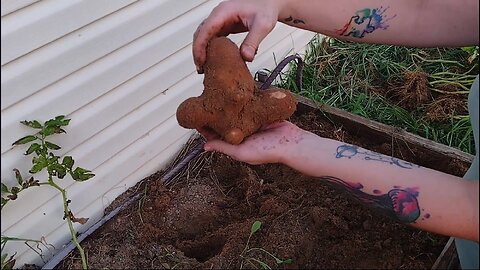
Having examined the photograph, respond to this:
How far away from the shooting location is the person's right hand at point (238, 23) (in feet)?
4.85

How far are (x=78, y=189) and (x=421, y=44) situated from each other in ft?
3.64

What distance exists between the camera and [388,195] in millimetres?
1348

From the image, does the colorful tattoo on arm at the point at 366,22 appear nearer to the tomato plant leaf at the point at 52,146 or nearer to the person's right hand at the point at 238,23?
the person's right hand at the point at 238,23

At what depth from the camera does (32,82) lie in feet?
5.32

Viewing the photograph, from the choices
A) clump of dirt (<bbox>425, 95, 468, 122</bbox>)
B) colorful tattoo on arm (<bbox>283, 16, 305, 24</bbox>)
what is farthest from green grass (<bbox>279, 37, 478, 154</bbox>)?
colorful tattoo on arm (<bbox>283, 16, 305, 24</bbox>)

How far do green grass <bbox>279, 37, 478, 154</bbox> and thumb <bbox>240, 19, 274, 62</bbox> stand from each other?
1.00 m

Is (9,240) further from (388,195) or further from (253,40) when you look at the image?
(388,195)

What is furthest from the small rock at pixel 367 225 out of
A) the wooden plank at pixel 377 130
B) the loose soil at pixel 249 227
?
the wooden plank at pixel 377 130

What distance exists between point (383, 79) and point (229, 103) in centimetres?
141

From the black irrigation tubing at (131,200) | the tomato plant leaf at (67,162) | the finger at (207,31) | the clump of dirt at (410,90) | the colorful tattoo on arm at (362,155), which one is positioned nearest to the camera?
the colorful tattoo on arm at (362,155)

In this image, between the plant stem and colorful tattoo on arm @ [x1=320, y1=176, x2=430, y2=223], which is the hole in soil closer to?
the plant stem

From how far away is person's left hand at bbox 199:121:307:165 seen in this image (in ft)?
4.59

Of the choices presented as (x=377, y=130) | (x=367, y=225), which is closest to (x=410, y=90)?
(x=377, y=130)

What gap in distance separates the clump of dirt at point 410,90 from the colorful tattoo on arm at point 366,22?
0.87m
